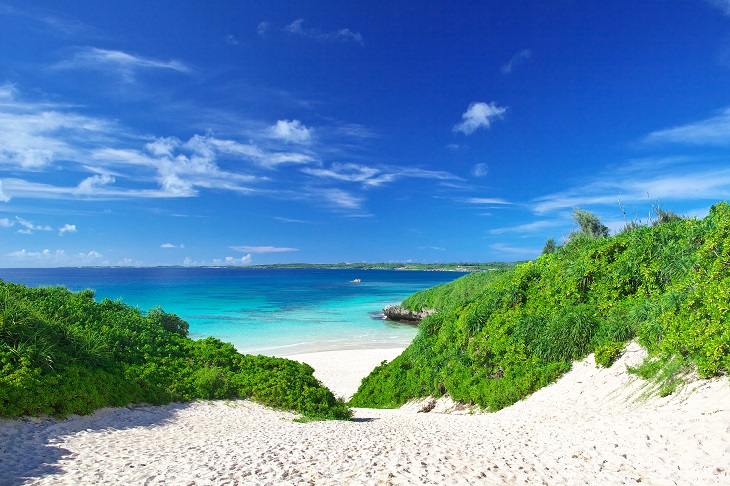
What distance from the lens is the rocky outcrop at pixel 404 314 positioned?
5103cm

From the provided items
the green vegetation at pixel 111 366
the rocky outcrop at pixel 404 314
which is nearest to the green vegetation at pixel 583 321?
the green vegetation at pixel 111 366

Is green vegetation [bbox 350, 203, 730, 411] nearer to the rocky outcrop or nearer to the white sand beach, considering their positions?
the white sand beach

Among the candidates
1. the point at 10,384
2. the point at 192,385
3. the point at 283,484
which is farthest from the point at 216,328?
the point at 283,484

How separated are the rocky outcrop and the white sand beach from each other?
4217 cm

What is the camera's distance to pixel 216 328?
139ft

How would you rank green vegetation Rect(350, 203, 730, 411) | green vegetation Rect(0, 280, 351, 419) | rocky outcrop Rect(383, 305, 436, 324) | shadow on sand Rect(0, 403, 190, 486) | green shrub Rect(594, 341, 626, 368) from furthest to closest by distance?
rocky outcrop Rect(383, 305, 436, 324), green shrub Rect(594, 341, 626, 368), green vegetation Rect(350, 203, 730, 411), green vegetation Rect(0, 280, 351, 419), shadow on sand Rect(0, 403, 190, 486)

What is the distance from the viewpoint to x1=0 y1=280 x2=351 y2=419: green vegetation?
7.73m

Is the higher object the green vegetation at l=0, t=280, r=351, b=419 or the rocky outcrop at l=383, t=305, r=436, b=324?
the rocky outcrop at l=383, t=305, r=436, b=324

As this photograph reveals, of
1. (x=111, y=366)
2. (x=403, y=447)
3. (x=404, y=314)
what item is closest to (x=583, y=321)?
(x=403, y=447)

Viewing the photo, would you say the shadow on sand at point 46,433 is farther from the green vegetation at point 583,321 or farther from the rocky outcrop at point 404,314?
the rocky outcrop at point 404,314

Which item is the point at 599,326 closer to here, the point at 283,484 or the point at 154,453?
the point at 283,484

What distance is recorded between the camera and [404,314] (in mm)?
52625

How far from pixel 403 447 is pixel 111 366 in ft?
25.0

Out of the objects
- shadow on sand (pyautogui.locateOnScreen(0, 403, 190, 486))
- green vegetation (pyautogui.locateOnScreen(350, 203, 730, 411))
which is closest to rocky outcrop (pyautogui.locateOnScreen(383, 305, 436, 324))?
green vegetation (pyautogui.locateOnScreen(350, 203, 730, 411))
